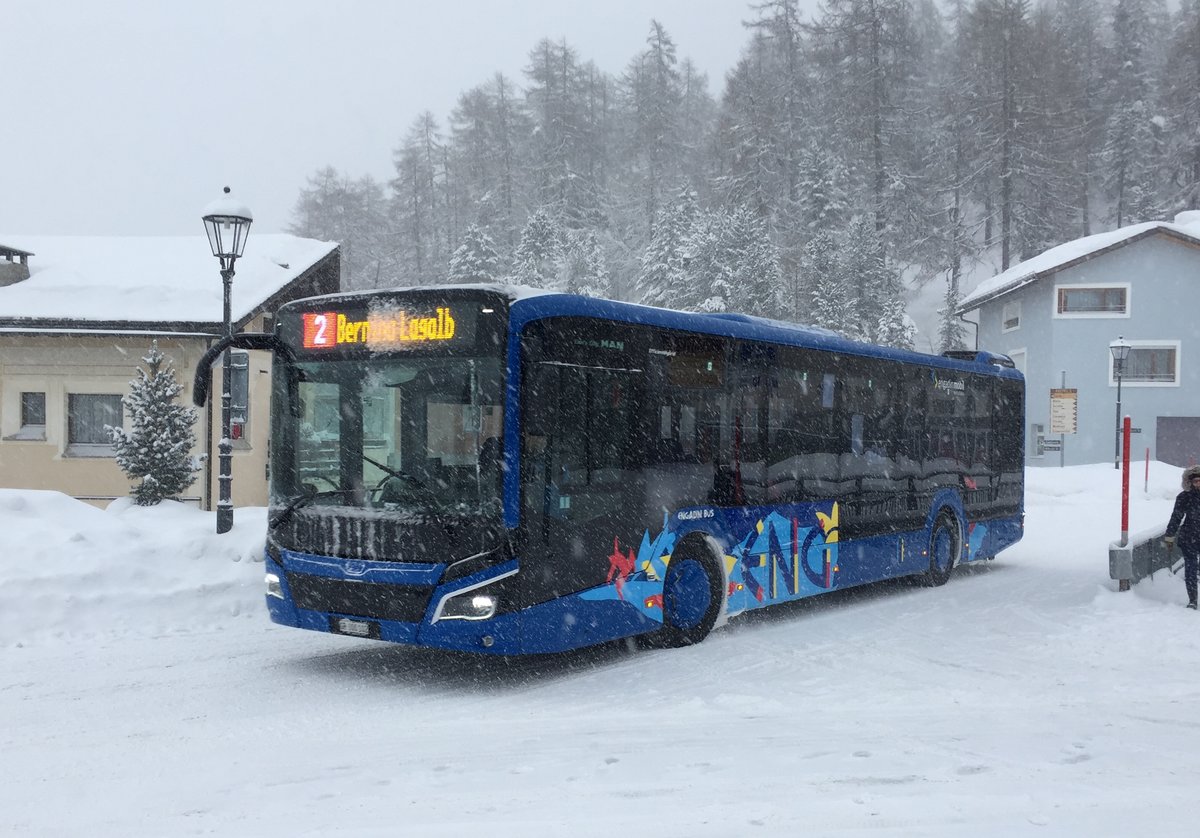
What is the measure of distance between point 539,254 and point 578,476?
4338cm

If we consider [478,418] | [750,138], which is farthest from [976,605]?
[750,138]

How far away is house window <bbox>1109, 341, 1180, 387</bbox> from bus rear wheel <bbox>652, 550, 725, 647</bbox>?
35390 mm

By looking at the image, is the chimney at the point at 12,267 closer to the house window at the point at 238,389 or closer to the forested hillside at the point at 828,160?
the house window at the point at 238,389

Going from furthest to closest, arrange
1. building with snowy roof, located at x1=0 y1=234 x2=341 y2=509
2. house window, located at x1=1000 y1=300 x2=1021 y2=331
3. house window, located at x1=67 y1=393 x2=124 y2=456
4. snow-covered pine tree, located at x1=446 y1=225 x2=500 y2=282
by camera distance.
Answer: snow-covered pine tree, located at x1=446 y1=225 x2=500 y2=282, house window, located at x1=1000 y1=300 x2=1021 y2=331, house window, located at x1=67 y1=393 x2=124 y2=456, building with snowy roof, located at x1=0 y1=234 x2=341 y2=509

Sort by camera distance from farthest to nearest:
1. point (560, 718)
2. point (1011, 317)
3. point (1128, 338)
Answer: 1. point (1011, 317)
2. point (1128, 338)
3. point (560, 718)

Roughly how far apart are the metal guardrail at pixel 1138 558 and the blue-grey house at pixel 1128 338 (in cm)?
2783

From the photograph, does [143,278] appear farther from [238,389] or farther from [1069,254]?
[1069,254]

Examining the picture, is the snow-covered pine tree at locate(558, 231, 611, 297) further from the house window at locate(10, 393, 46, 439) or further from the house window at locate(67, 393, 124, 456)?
the house window at locate(10, 393, 46, 439)

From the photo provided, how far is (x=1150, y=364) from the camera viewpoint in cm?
4088

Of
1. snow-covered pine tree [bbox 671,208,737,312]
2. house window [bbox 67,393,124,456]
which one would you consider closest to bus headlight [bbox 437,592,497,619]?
house window [bbox 67,393,124,456]

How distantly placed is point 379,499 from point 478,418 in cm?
99

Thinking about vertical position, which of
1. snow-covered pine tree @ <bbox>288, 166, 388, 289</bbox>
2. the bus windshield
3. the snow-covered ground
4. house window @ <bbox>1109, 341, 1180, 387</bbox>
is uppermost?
snow-covered pine tree @ <bbox>288, 166, 388, 289</bbox>

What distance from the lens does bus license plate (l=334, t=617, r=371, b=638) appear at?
817 cm

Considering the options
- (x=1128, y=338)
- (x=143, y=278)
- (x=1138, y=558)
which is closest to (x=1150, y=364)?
(x=1128, y=338)
